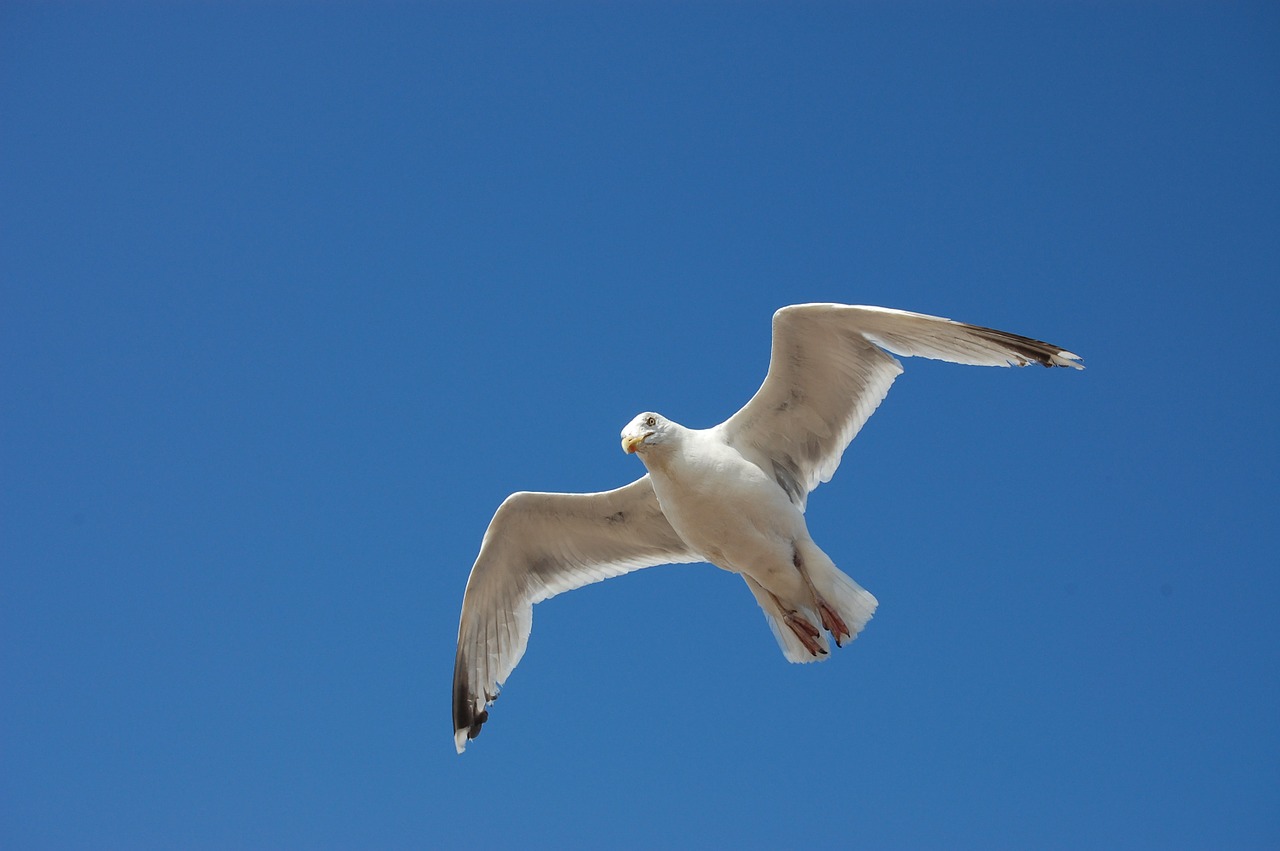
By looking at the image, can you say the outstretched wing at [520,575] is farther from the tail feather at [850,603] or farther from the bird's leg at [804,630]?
the tail feather at [850,603]

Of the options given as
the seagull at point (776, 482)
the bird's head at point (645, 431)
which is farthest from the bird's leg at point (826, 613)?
the bird's head at point (645, 431)

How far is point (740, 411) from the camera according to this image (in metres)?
7.70

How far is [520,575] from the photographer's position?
28.1ft

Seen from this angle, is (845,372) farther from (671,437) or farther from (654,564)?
(654,564)

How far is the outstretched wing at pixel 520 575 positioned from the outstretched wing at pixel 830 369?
3.59 feet

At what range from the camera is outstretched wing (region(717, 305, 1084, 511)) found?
714 cm

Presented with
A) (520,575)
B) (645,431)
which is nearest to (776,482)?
(645,431)

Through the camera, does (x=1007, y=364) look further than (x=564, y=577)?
No

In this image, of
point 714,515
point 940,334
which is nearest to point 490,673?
point 714,515

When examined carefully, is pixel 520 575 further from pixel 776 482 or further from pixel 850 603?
pixel 850 603

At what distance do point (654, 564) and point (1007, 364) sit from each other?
3003mm

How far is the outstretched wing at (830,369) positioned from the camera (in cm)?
714

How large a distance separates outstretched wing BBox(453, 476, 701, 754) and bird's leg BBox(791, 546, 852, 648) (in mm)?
1186

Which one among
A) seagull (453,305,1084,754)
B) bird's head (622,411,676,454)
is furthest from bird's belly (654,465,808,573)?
bird's head (622,411,676,454)
